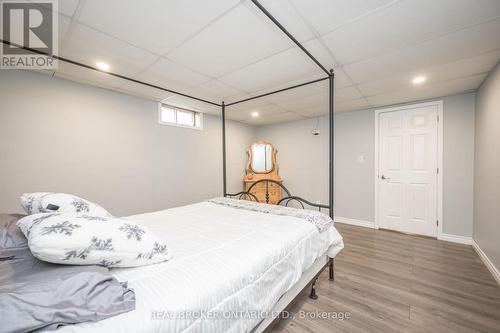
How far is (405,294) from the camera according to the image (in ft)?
6.23

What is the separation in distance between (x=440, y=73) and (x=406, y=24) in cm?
135

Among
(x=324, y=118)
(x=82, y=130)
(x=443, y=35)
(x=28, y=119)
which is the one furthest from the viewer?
(x=324, y=118)

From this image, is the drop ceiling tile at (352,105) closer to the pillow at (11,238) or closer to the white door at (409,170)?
the white door at (409,170)

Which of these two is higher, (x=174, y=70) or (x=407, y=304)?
(x=174, y=70)

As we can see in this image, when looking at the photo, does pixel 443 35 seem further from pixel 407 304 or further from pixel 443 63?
pixel 407 304

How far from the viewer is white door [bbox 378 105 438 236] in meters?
3.34

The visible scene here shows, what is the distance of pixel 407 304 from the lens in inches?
69.5

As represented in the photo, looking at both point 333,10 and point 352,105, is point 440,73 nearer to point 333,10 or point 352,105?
point 352,105

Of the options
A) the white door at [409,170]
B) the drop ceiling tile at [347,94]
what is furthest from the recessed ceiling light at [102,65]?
the white door at [409,170]

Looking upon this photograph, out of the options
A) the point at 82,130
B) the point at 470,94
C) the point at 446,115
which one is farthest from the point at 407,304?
the point at 82,130


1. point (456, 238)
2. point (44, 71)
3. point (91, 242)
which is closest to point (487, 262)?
point (456, 238)

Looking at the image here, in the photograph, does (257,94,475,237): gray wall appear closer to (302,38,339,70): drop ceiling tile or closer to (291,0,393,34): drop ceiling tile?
(302,38,339,70): drop ceiling tile

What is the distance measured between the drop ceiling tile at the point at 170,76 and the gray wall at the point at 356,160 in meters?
2.92

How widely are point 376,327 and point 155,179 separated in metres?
3.34
